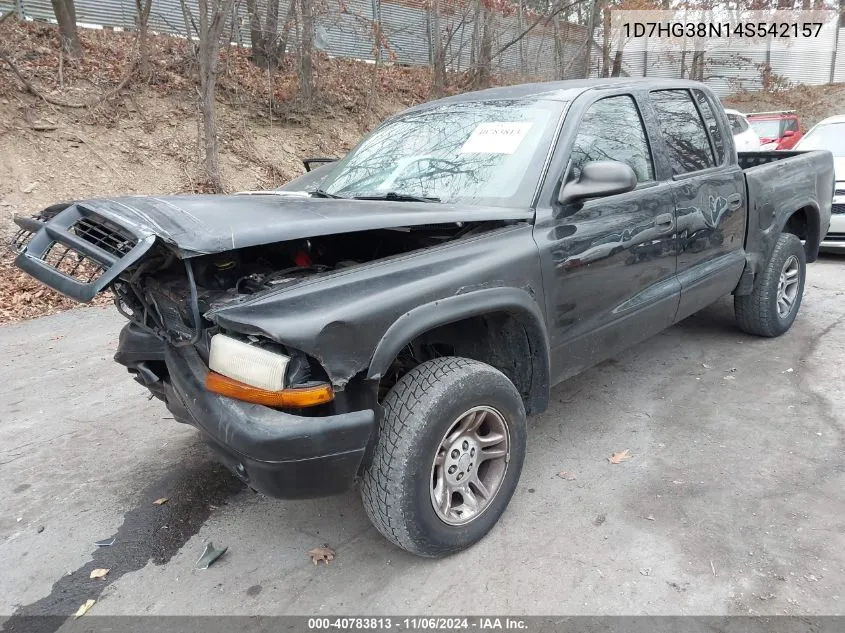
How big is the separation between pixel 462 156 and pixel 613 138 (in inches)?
34.3

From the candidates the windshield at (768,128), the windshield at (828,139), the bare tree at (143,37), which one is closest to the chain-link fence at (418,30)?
the bare tree at (143,37)

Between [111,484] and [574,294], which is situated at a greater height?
[574,294]

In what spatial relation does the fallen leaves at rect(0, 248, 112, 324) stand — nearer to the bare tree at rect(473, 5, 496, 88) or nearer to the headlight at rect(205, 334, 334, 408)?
the headlight at rect(205, 334, 334, 408)

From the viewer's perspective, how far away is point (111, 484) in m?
3.29

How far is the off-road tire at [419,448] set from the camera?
2340 mm

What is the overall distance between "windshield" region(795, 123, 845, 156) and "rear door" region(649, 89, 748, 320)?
5.28 metres

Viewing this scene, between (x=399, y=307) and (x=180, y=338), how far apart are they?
3.04 ft

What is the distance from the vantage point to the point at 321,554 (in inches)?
105

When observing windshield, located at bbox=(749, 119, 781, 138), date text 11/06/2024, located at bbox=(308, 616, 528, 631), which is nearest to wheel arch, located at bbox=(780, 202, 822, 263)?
date text 11/06/2024, located at bbox=(308, 616, 528, 631)

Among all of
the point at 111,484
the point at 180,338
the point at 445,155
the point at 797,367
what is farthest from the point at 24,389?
the point at 797,367

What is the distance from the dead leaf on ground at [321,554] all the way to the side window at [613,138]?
2124 millimetres

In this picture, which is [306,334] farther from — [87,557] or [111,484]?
[111,484]

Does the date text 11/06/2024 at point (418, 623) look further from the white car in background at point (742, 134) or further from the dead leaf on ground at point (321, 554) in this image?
the white car in background at point (742, 134)

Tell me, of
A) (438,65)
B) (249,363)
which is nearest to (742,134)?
(438,65)
